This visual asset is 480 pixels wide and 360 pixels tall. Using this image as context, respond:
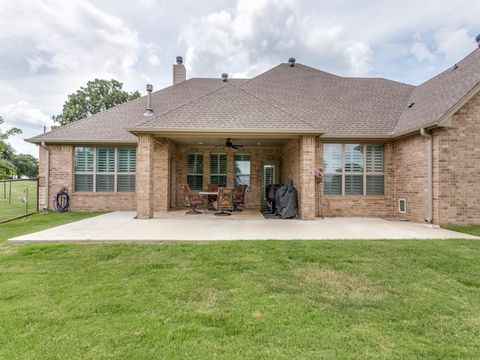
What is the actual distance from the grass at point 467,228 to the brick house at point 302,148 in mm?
211

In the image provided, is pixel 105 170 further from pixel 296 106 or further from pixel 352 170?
pixel 352 170

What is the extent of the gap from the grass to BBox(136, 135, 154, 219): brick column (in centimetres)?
899

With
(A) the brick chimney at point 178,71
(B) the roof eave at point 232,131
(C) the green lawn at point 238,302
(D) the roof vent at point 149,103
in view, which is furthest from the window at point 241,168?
(C) the green lawn at point 238,302

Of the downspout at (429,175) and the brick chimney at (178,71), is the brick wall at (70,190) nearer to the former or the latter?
the brick chimney at (178,71)

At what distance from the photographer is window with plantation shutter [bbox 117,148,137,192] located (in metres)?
11.0

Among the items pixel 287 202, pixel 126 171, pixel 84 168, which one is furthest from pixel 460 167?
pixel 84 168

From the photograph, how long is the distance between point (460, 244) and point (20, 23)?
647 inches

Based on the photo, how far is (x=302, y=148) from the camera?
28.3ft

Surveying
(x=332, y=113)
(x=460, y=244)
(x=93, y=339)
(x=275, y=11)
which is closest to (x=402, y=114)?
(x=332, y=113)

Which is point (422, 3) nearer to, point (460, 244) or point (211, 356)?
point (460, 244)

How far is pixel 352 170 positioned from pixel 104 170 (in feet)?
32.5

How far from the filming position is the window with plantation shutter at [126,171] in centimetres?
1102

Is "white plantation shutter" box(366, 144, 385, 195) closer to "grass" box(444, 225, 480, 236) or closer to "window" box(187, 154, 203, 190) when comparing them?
"grass" box(444, 225, 480, 236)

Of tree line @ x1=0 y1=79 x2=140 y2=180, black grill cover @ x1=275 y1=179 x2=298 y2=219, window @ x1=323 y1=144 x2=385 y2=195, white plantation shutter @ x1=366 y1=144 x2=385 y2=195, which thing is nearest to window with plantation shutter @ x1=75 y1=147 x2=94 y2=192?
black grill cover @ x1=275 y1=179 x2=298 y2=219
